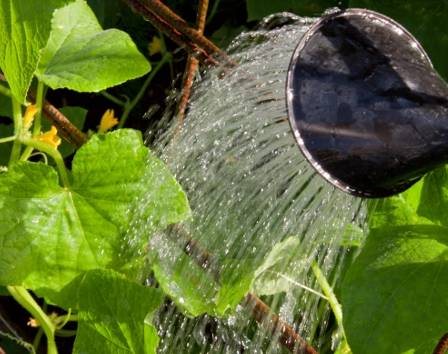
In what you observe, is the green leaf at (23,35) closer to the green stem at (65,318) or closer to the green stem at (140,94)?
the green stem at (65,318)

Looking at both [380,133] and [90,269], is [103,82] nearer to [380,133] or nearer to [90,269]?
[90,269]

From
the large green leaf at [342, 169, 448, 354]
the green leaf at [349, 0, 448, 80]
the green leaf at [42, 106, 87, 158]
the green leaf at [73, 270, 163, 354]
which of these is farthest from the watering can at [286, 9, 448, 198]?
the green leaf at [42, 106, 87, 158]

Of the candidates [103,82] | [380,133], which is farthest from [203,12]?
[380,133]

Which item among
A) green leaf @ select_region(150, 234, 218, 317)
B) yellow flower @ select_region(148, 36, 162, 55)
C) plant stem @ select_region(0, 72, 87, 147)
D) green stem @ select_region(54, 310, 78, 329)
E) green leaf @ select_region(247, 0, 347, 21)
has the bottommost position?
green stem @ select_region(54, 310, 78, 329)

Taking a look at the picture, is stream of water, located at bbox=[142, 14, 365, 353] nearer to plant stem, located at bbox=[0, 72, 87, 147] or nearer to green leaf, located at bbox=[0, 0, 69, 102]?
plant stem, located at bbox=[0, 72, 87, 147]

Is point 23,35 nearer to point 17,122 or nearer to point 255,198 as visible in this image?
point 17,122

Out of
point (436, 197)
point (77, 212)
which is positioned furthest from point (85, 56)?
point (436, 197)
